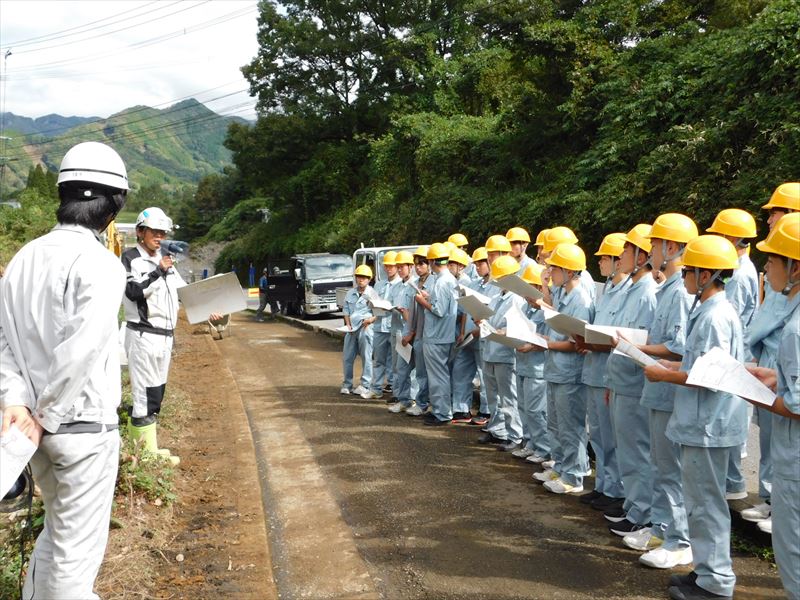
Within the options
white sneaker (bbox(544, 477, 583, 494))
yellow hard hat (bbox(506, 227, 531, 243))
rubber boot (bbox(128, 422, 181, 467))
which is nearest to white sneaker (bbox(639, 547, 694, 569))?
white sneaker (bbox(544, 477, 583, 494))

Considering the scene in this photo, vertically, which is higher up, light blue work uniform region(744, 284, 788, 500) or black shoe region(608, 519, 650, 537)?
light blue work uniform region(744, 284, 788, 500)

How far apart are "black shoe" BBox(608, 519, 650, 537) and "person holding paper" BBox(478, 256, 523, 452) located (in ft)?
7.72

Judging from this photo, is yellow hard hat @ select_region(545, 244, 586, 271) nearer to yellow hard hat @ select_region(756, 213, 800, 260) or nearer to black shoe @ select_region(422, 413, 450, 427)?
yellow hard hat @ select_region(756, 213, 800, 260)

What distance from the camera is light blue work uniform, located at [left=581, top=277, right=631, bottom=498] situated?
5.87 meters

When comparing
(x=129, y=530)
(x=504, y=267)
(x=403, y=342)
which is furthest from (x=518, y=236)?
(x=129, y=530)

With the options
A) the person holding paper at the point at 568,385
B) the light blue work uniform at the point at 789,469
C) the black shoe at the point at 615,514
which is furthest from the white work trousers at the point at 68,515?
the person holding paper at the point at 568,385

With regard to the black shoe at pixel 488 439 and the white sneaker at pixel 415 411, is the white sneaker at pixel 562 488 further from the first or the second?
the white sneaker at pixel 415 411

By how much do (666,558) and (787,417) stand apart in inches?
62.8

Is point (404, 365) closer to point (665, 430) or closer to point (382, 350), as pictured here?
point (382, 350)

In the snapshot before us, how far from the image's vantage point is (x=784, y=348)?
3.54 metres

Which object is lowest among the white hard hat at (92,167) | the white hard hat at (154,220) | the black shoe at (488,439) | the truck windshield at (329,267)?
the black shoe at (488,439)

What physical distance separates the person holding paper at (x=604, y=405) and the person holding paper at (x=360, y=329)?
551 centimetres

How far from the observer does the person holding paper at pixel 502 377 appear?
7734 millimetres

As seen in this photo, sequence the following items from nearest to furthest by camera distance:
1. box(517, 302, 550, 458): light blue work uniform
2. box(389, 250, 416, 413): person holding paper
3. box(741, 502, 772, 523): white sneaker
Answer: box(741, 502, 772, 523): white sneaker → box(517, 302, 550, 458): light blue work uniform → box(389, 250, 416, 413): person holding paper
